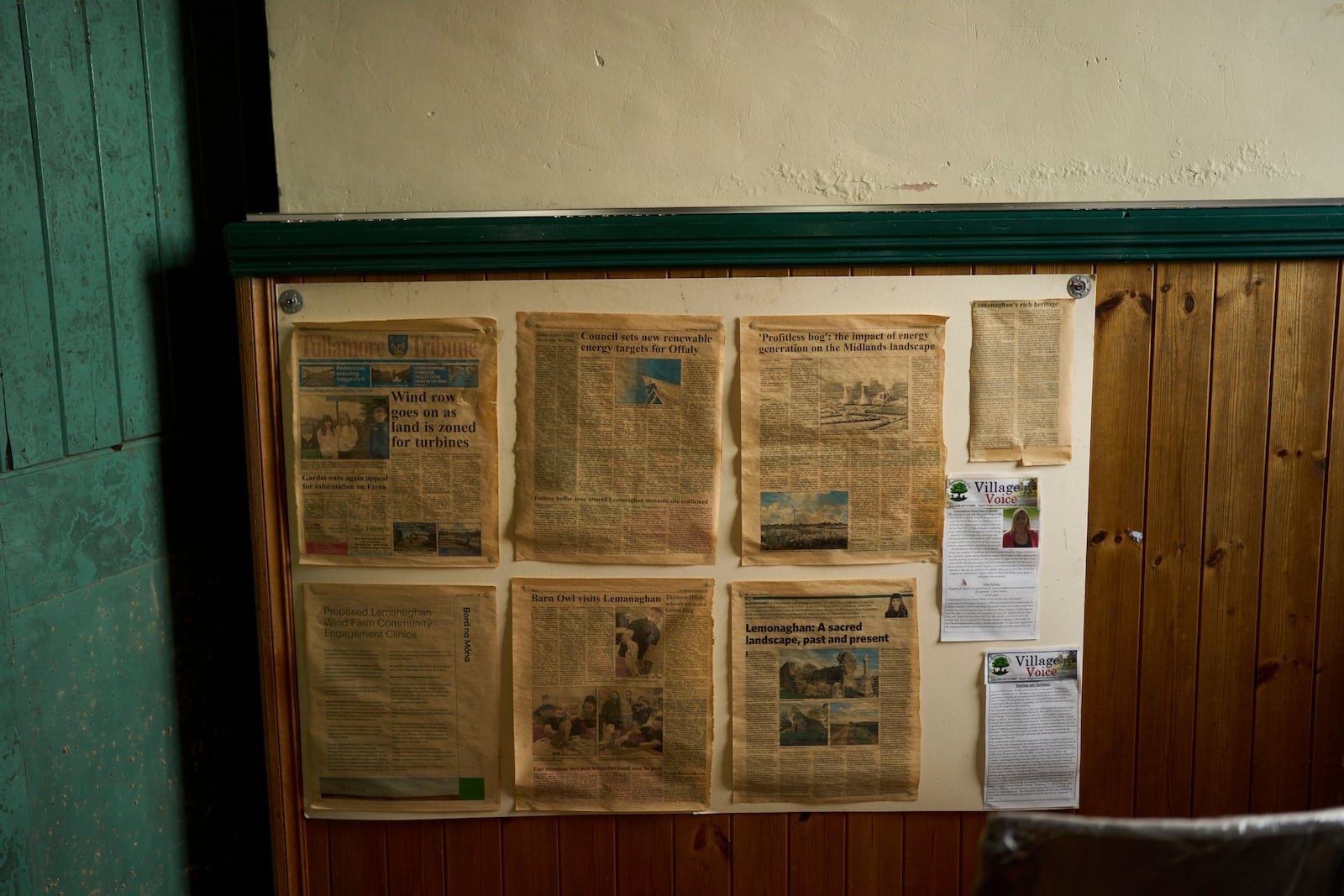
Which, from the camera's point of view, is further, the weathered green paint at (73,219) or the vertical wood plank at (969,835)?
the vertical wood plank at (969,835)

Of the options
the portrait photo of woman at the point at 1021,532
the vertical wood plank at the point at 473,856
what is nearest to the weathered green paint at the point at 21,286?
the vertical wood plank at the point at 473,856

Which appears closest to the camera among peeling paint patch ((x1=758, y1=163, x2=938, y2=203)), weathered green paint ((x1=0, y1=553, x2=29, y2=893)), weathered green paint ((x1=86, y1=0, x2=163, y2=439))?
weathered green paint ((x1=0, y1=553, x2=29, y2=893))

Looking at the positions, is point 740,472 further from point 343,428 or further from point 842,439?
point 343,428

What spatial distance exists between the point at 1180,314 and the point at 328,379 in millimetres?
1481

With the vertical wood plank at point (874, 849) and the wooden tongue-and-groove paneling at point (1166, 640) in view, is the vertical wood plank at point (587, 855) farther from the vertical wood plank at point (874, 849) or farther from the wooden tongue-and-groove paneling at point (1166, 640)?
the vertical wood plank at point (874, 849)

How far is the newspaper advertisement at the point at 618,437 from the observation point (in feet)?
5.14

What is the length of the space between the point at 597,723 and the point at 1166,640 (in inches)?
40.8

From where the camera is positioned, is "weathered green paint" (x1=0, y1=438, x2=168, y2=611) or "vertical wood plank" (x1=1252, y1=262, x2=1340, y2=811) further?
"vertical wood plank" (x1=1252, y1=262, x2=1340, y2=811)

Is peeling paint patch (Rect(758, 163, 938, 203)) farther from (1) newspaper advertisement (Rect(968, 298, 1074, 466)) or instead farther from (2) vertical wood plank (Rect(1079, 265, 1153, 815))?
Answer: (2) vertical wood plank (Rect(1079, 265, 1153, 815))

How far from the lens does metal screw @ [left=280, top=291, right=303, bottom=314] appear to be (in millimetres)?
1562

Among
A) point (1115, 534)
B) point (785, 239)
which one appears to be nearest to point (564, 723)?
point (785, 239)

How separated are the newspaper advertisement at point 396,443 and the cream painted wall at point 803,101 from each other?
0.87 ft

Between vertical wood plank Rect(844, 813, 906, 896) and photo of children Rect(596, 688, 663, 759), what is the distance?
392 millimetres

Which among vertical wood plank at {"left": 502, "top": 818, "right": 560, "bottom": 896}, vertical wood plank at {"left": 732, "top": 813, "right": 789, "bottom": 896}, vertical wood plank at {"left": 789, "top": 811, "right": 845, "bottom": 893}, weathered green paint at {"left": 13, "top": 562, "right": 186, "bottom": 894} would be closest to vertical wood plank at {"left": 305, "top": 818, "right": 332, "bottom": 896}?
weathered green paint at {"left": 13, "top": 562, "right": 186, "bottom": 894}
